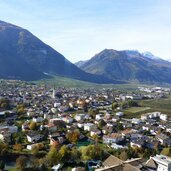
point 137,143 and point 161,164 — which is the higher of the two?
point 161,164

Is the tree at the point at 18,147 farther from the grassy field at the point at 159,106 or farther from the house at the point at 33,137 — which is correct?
the grassy field at the point at 159,106

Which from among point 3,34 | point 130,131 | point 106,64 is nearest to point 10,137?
point 130,131

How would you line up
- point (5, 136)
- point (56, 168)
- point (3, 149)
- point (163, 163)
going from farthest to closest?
1. point (5, 136)
2. point (3, 149)
3. point (56, 168)
4. point (163, 163)

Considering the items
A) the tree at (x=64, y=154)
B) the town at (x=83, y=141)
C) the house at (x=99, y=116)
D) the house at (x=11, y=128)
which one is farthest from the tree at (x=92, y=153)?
the house at (x=99, y=116)

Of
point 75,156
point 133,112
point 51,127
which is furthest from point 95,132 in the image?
point 133,112

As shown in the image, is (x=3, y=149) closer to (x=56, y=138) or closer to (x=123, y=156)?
(x=56, y=138)

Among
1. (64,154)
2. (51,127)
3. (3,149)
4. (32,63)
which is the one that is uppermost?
(32,63)

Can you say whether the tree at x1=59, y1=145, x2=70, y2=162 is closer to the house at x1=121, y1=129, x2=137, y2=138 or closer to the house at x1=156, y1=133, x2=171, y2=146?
the house at x1=121, y1=129, x2=137, y2=138
